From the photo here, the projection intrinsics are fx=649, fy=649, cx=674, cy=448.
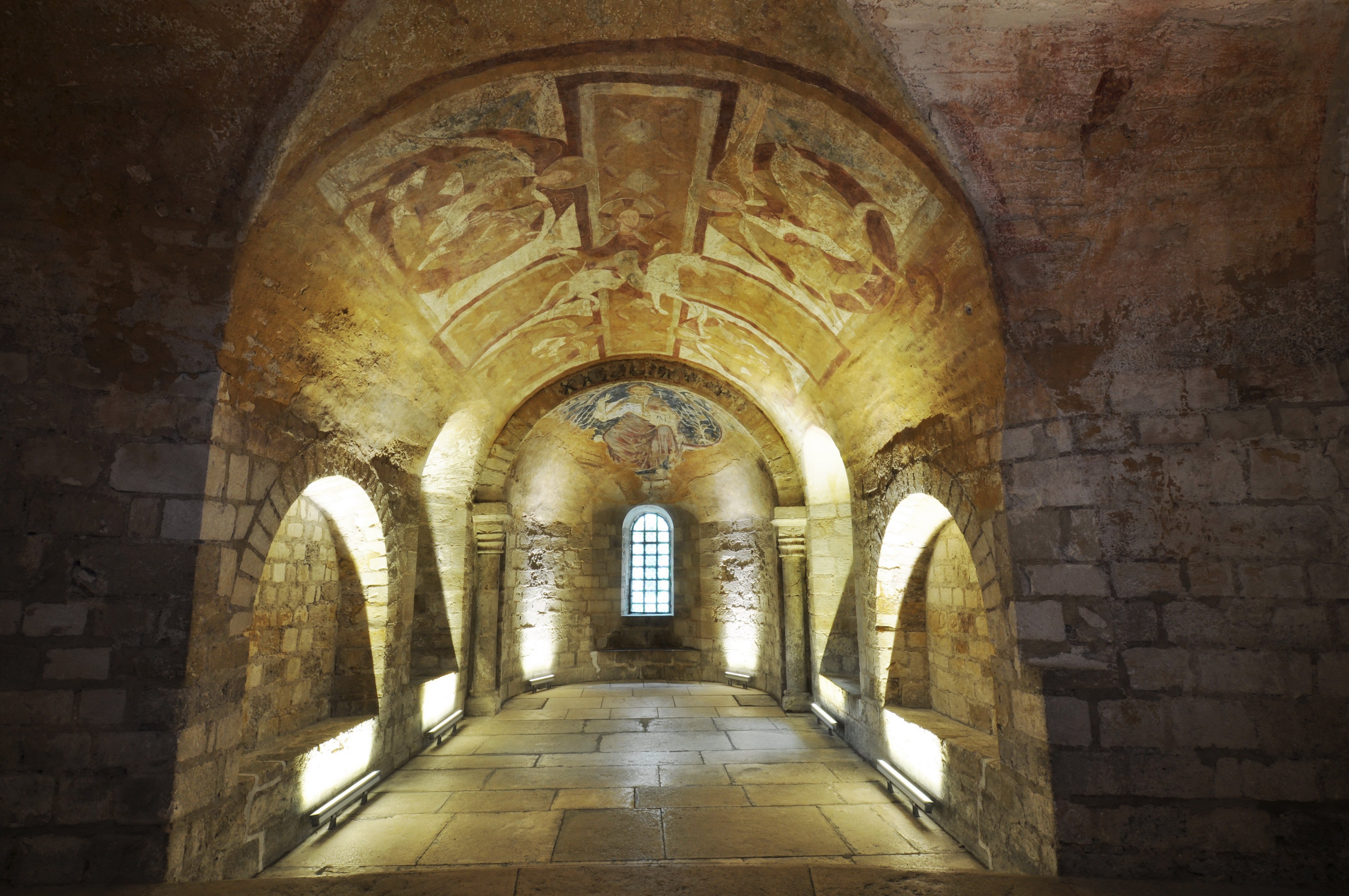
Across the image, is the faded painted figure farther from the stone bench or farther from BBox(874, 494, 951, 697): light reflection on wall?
the stone bench

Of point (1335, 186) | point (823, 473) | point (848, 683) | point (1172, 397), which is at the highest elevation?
point (1335, 186)

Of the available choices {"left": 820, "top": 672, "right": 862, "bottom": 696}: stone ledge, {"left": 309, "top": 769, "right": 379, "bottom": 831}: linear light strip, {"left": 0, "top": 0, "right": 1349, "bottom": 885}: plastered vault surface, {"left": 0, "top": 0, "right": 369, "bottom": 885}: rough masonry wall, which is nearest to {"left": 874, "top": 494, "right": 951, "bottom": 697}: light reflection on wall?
{"left": 820, "top": 672, "right": 862, "bottom": 696}: stone ledge

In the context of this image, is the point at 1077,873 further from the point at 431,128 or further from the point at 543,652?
the point at 543,652

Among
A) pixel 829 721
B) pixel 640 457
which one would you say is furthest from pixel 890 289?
pixel 640 457

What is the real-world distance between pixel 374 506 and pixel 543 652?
5388mm

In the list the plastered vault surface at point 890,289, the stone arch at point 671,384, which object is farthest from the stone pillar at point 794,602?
the plastered vault surface at point 890,289

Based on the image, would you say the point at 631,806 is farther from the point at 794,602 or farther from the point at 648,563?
Result: the point at 648,563

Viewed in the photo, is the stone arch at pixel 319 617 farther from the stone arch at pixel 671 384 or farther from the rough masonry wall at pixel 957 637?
the rough masonry wall at pixel 957 637

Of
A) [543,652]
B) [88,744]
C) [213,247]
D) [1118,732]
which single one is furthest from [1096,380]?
[543,652]

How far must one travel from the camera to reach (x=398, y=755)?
6.27m

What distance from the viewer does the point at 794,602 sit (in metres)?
8.74

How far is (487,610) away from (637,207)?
19.3 feet

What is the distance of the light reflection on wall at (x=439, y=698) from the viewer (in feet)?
23.1

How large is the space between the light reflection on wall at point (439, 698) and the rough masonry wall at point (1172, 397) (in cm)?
600
